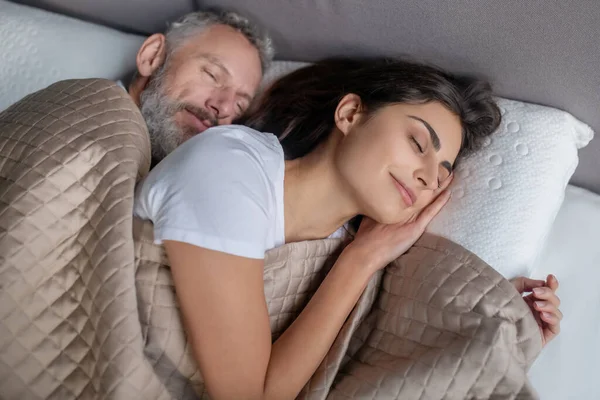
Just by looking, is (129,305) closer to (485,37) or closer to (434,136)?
(434,136)

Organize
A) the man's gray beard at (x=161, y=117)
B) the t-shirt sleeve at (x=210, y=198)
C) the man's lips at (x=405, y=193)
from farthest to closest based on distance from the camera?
the man's gray beard at (x=161, y=117), the man's lips at (x=405, y=193), the t-shirt sleeve at (x=210, y=198)

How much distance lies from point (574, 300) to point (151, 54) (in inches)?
45.8

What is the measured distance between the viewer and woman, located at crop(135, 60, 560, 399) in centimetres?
82

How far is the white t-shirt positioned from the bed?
418 mm

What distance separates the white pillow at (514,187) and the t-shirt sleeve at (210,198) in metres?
0.41

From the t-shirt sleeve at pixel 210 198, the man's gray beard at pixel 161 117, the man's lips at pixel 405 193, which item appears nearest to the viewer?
the t-shirt sleeve at pixel 210 198

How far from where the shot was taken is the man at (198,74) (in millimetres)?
1295

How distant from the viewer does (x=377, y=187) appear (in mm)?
953

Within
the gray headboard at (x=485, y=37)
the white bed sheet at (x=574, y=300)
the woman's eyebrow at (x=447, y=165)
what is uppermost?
the gray headboard at (x=485, y=37)

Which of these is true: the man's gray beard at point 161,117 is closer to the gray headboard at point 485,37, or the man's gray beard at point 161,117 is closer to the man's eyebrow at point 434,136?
the gray headboard at point 485,37

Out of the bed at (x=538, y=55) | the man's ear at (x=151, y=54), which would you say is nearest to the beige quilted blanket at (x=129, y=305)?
the bed at (x=538, y=55)

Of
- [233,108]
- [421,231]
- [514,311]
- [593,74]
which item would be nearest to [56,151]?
[233,108]

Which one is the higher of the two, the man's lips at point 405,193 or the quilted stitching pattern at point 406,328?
the man's lips at point 405,193

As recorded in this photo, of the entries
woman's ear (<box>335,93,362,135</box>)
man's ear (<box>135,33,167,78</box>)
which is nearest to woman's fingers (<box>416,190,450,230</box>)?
woman's ear (<box>335,93,362,135</box>)
